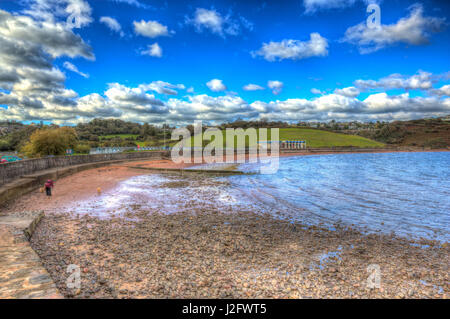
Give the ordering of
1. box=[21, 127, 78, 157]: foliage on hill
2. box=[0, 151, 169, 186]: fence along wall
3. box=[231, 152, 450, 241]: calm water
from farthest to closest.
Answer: box=[21, 127, 78, 157]: foliage on hill, box=[0, 151, 169, 186]: fence along wall, box=[231, 152, 450, 241]: calm water

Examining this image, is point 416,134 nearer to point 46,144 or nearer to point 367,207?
point 367,207

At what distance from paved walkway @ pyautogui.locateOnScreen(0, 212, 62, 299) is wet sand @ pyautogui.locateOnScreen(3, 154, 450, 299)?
0.49 m

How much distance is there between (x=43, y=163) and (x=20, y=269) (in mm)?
22331

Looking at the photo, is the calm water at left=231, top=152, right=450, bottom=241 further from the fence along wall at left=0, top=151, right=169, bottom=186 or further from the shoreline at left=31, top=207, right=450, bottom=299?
the fence along wall at left=0, top=151, right=169, bottom=186

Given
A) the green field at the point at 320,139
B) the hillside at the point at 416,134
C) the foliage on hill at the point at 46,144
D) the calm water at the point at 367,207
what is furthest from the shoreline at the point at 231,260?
the hillside at the point at 416,134

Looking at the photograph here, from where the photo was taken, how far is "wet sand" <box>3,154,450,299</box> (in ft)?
16.5

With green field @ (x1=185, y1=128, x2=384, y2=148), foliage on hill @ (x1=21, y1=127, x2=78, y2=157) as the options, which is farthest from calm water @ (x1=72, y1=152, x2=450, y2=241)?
green field @ (x1=185, y1=128, x2=384, y2=148)

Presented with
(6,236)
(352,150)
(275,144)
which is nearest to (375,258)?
(6,236)

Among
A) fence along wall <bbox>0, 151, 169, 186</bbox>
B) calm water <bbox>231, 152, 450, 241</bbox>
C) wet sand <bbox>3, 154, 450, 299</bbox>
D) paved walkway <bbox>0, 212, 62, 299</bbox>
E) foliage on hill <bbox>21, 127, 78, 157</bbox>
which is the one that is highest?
foliage on hill <bbox>21, 127, 78, 157</bbox>

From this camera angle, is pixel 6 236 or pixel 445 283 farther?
A: pixel 6 236

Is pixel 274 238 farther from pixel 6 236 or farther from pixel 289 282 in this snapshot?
pixel 6 236

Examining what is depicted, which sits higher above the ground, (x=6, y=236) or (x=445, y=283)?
(x=6, y=236)

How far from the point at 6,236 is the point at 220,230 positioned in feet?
21.5

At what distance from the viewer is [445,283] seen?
5.54 m
